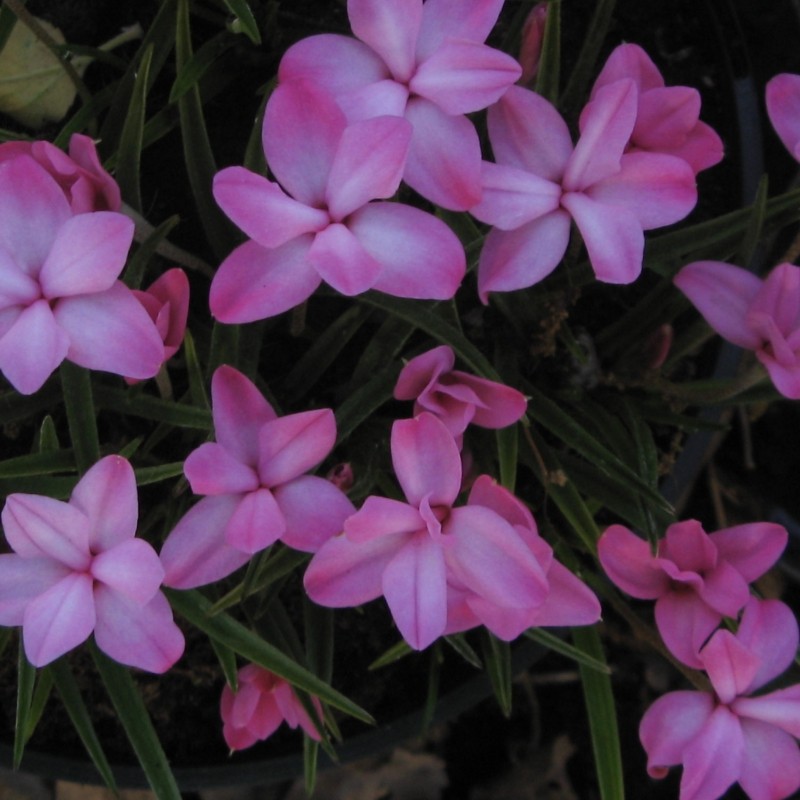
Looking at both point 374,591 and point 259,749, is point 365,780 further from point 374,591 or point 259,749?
point 374,591

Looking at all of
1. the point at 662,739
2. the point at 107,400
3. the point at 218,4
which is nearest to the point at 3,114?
the point at 218,4

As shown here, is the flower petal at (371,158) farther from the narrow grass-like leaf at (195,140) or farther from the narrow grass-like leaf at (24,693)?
the narrow grass-like leaf at (24,693)

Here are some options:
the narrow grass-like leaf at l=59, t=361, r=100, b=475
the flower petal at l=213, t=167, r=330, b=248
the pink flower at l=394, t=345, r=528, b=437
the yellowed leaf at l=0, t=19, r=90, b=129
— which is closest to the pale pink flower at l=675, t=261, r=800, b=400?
the pink flower at l=394, t=345, r=528, b=437

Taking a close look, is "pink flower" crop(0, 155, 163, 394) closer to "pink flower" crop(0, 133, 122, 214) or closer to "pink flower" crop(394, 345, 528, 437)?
"pink flower" crop(0, 133, 122, 214)

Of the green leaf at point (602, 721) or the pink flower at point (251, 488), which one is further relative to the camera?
the green leaf at point (602, 721)

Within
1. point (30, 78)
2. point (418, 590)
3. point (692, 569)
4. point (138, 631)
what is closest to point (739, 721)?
point (692, 569)

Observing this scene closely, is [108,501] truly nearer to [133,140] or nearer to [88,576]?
[88,576]

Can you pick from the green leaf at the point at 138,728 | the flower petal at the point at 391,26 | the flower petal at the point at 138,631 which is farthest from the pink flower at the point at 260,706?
the flower petal at the point at 391,26
